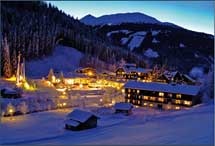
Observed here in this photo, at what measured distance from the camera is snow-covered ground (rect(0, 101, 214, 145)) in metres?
20.8

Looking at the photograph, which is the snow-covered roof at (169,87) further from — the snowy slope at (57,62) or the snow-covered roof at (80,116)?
the snowy slope at (57,62)

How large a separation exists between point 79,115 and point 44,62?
57941 millimetres

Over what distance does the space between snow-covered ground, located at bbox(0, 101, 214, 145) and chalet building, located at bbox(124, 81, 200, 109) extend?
2252 millimetres

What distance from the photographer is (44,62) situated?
92125 millimetres

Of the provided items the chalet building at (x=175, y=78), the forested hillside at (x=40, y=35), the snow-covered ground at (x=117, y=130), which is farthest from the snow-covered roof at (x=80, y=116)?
the chalet building at (x=175, y=78)

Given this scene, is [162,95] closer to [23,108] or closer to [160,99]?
[160,99]

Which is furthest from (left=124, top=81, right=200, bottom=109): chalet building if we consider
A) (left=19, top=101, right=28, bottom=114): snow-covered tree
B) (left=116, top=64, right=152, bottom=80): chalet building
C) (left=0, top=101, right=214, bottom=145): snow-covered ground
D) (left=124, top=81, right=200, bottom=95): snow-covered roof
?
(left=116, top=64, right=152, bottom=80): chalet building

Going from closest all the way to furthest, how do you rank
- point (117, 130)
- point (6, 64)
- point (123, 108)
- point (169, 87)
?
point (117, 130) → point (123, 108) → point (169, 87) → point (6, 64)

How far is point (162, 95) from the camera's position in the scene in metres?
49.9

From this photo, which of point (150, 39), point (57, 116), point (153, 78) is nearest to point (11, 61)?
point (153, 78)

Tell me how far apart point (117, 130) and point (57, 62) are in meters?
70.2

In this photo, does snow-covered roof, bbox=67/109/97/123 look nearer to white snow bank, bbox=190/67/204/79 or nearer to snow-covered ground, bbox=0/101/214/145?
snow-covered ground, bbox=0/101/214/145

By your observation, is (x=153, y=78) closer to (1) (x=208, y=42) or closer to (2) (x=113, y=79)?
(2) (x=113, y=79)

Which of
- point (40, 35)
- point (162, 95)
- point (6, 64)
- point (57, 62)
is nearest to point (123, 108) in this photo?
point (162, 95)
